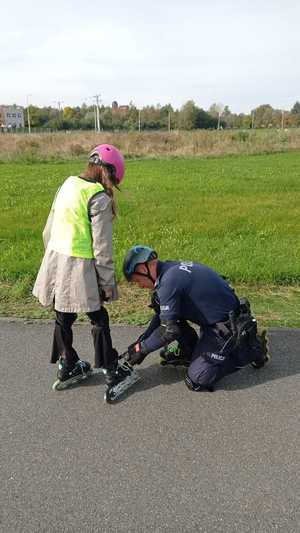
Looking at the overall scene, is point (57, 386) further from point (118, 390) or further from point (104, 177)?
point (104, 177)

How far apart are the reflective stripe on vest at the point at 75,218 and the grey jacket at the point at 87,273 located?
0.14 feet

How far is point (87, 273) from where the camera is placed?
9.93ft

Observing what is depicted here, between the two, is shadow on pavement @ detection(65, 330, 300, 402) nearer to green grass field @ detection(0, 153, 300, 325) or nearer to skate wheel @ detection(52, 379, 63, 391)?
skate wheel @ detection(52, 379, 63, 391)

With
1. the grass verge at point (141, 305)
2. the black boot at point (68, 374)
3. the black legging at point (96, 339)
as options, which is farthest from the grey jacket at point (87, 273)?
the grass verge at point (141, 305)

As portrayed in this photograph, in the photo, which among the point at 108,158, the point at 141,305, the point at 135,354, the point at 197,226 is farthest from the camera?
the point at 197,226

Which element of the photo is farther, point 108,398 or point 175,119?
point 175,119

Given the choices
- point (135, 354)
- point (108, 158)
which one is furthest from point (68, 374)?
point (108, 158)

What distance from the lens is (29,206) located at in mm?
10141

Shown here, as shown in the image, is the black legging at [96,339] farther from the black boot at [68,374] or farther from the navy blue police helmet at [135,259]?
the navy blue police helmet at [135,259]

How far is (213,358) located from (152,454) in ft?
3.02

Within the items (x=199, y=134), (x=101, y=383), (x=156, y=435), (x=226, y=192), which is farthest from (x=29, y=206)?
(x=199, y=134)

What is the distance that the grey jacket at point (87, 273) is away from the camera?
9.63 feet

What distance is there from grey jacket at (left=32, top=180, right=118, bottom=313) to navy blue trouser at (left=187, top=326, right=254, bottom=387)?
2.51 feet

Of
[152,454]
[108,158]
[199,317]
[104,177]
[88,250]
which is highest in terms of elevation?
[108,158]
